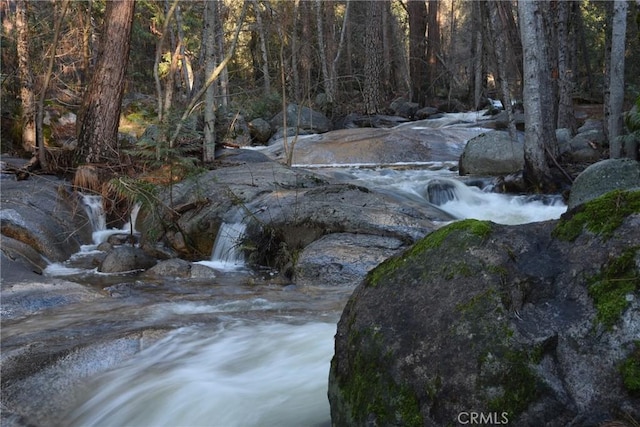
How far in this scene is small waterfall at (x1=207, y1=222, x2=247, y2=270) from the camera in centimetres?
802

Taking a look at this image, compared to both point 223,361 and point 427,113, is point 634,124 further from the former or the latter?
point 427,113

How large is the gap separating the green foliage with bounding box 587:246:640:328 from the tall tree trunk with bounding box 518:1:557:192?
7693 millimetres

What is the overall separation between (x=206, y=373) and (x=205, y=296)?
7.74 feet

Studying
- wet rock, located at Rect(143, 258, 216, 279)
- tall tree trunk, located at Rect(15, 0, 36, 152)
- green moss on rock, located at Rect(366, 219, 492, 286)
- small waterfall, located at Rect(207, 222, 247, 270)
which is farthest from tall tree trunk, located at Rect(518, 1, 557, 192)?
tall tree trunk, located at Rect(15, 0, 36, 152)

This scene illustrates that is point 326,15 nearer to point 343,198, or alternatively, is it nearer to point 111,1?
point 111,1

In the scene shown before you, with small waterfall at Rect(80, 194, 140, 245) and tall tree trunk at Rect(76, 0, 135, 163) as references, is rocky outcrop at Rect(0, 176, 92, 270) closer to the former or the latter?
small waterfall at Rect(80, 194, 140, 245)

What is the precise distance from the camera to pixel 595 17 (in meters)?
35.1

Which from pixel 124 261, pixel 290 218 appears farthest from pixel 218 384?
pixel 124 261

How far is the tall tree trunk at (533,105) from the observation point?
9.35m

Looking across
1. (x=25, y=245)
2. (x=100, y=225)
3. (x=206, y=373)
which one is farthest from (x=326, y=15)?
(x=206, y=373)

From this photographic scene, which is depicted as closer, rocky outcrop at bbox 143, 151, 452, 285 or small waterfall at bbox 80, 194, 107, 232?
rocky outcrop at bbox 143, 151, 452, 285

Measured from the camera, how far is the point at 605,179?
8.54 m

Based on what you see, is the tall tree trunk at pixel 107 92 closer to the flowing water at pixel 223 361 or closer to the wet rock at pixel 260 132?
the flowing water at pixel 223 361

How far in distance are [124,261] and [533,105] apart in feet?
22.0
